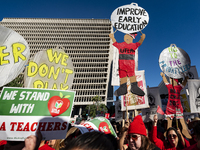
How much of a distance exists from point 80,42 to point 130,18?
62.2m

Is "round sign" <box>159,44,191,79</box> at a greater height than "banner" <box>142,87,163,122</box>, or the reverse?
"round sign" <box>159,44,191,79</box>

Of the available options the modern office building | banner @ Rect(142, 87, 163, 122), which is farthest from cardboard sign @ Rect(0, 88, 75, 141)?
the modern office building

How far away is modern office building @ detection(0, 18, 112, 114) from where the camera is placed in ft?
198

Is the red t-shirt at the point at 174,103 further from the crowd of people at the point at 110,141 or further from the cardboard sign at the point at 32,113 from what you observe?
the cardboard sign at the point at 32,113

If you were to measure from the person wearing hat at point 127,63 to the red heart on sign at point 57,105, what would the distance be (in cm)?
307

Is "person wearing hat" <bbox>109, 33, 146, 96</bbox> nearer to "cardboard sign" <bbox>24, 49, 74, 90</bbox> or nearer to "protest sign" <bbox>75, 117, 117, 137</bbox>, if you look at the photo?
"protest sign" <bbox>75, 117, 117, 137</bbox>

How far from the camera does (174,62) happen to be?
6051 millimetres

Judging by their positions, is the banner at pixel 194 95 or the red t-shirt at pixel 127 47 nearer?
the red t-shirt at pixel 127 47

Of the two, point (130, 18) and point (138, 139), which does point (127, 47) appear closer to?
point (130, 18)

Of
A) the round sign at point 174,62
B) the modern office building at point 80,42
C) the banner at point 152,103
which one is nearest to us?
the round sign at point 174,62

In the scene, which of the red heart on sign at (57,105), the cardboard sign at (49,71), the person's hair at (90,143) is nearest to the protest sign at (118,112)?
the cardboard sign at (49,71)

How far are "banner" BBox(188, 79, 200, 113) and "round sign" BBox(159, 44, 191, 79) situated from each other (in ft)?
6.84

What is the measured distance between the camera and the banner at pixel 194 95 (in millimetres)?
6930

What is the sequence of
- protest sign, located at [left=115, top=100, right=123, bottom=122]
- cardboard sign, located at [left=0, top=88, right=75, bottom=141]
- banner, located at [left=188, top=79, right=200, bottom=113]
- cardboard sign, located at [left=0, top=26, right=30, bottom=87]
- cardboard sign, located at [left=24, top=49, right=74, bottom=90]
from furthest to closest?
protest sign, located at [left=115, top=100, right=123, bottom=122]
banner, located at [left=188, top=79, right=200, bottom=113]
cardboard sign, located at [left=24, top=49, right=74, bottom=90]
cardboard sign, located at [left=0, top=26, right=30, bottom=87]
cardboard sign, located at [left=0, top=88, right=75, bottom=141]
